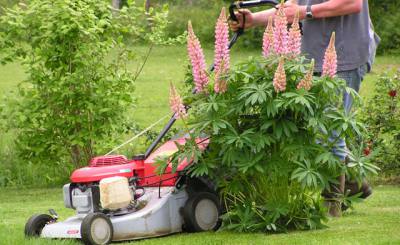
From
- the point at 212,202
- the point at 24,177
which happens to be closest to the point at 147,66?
the point at 24,177

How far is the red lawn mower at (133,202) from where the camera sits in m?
5.77

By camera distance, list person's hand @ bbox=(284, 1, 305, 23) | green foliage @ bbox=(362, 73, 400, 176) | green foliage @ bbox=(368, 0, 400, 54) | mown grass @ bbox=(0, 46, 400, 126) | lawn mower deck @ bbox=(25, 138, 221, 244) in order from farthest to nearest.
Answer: green foliage @ bbox=(368, 0, 400, 54), mown grass @ bbox=(0, 46, 400, 126), green foliage @ bbox=(362, 73, 400, 176), person's hand @ bbox=(284, 1, 305, 23), lawn mower deck @ bbox=(25, 138, 221, 244)

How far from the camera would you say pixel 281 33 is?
5727 mm

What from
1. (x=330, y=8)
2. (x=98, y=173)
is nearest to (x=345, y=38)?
(x=330, y=8)

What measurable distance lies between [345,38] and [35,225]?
2291mm

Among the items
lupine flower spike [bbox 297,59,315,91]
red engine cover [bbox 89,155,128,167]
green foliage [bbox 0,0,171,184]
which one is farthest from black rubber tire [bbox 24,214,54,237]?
green foliage [bbox 0,0,171,184]

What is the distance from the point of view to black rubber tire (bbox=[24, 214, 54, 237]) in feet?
20.0

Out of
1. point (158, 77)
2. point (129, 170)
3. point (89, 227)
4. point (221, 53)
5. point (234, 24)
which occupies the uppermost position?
point (234, 24)

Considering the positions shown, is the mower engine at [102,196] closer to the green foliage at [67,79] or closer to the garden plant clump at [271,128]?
the garden plant clump at [271,128]

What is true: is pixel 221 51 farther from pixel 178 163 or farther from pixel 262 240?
pixel 262 240

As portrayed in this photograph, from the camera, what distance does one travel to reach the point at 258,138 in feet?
18.4

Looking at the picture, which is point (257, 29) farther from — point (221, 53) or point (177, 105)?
point (177, 105)

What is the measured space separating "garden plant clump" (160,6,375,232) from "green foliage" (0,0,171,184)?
364cm

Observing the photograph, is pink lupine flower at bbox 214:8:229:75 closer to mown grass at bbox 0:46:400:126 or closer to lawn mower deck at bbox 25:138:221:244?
lawn mower deck at bbox 25:138:221:244
